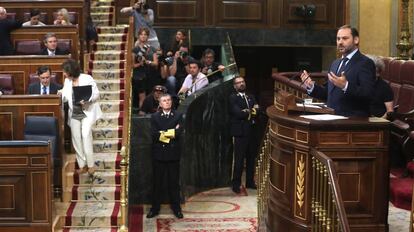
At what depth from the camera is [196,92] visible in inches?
379

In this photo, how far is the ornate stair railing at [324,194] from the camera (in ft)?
15.3

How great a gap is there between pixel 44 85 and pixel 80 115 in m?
0.65

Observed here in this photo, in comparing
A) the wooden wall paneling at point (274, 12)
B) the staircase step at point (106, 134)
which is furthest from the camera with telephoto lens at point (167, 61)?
the wooden wall paneling at point (274, 12)

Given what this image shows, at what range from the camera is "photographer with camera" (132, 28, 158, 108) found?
9820mm

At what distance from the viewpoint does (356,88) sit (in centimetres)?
519

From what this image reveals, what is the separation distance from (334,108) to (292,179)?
671mm

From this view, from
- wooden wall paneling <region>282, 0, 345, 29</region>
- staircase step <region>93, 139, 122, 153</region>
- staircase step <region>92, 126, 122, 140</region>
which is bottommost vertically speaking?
staircase step <region>93, 139, 122, 153</region>

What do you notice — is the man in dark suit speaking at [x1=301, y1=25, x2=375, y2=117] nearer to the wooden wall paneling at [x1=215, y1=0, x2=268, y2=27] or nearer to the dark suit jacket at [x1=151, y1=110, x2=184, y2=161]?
the dark suit jacket at [x1=151, y1=110, x2=184, y2=161]

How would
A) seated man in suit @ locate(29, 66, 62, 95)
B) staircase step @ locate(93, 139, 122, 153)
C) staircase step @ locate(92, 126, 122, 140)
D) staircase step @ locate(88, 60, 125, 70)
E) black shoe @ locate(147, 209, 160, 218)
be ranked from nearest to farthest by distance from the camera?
seated man in suit @ locate(29, 66, 62, 95) < black shoe @ locate(147, 209, 160, 218) < staircase step @ locate(93, 139, 122, 153) < staircase step @ locate(92, 126, 122, 140) < staircase step @ locate(88, 60, 125, 70)

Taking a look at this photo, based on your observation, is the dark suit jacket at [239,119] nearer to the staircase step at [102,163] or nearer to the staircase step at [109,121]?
the staircase step at [109,121]

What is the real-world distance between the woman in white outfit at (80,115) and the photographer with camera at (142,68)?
1908mm

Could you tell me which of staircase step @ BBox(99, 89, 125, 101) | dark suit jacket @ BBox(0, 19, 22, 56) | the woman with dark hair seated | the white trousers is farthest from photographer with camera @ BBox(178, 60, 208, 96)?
the woman with dark hair seated

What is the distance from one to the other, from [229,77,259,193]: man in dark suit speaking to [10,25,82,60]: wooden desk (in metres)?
2.17

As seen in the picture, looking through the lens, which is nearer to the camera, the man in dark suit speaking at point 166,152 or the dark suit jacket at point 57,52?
the man in dark suit speaking at point 166,152
